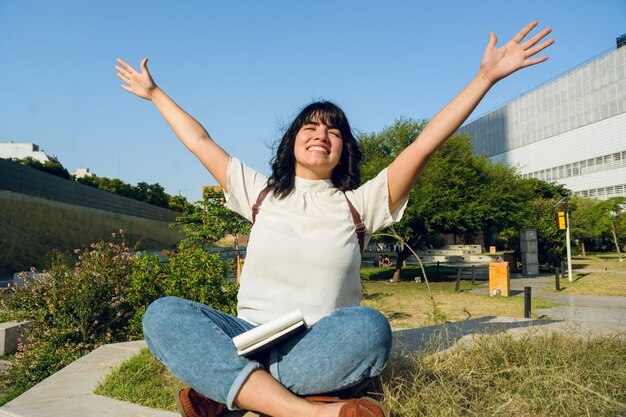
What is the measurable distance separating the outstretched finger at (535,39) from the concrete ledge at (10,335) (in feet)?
18.6

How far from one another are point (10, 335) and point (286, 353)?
4.76 metres

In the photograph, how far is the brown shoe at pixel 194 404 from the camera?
6.59ft

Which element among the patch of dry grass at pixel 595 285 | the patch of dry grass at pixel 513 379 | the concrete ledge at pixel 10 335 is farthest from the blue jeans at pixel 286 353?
the patch of dry grass at pixel 595 285

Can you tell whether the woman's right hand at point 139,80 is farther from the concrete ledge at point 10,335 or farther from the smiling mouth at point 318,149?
the concrete ledge at point 10,335

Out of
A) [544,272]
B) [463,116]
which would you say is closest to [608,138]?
→ [544,272]

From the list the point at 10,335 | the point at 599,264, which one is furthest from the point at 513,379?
the point at 599,264

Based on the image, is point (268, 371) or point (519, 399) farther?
point (519, 399)

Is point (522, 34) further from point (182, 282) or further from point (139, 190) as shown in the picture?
point (139, 190)

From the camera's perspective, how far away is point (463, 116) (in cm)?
234

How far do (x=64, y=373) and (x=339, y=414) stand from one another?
245 centimetres

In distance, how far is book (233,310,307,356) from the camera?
5.98 feet

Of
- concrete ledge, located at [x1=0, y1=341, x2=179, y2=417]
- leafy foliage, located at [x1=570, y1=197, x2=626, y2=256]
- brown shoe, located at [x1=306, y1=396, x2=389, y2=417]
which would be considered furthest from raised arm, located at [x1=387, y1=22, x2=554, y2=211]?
leafy foliage, located at [x1=570, y1=197, x2=626, y2=256]

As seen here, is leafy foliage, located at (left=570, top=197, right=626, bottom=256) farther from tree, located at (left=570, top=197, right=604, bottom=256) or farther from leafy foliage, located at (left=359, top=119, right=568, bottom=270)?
leafy foliage, located at (left=359, top=119, right=568, bottom=270)

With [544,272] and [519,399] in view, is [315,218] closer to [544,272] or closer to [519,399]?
[519,399]
